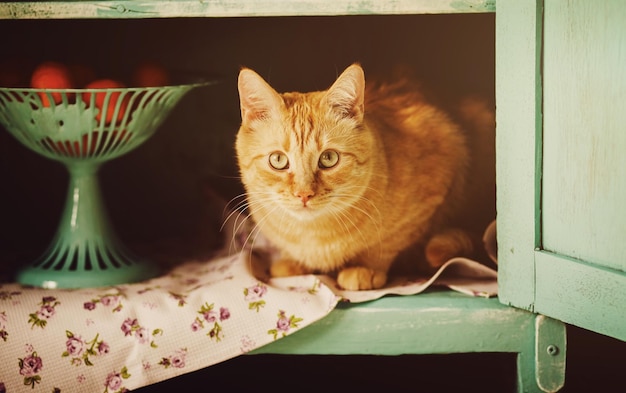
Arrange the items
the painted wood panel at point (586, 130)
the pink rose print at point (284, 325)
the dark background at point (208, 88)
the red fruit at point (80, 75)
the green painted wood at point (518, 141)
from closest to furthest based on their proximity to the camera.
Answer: the painted wood panel at point (586, 130), the green painted wood at point (518, 141), the pink rose print at point (284, 325), the red fruit at point (80, 75), the dark background at point (208, 88)

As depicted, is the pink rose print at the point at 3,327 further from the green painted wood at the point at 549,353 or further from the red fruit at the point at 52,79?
the green painted wood at the point at 549,353

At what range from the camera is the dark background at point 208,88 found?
1908 mm

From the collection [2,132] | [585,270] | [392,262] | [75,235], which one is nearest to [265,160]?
[392,262]

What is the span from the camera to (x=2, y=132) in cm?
197

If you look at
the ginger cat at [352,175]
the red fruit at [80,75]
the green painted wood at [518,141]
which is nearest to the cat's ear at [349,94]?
the ginger cat at [352,175]

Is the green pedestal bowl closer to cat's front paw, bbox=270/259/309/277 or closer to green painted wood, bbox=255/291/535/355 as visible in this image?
cat's front paw, bbox=270/259/309/277

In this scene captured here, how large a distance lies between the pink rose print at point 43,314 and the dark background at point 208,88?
45 centimetres

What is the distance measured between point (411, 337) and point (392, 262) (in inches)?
7.5

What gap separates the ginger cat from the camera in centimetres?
142

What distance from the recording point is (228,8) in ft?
4.45

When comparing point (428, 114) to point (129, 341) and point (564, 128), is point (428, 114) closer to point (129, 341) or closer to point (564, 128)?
point (564, 128)

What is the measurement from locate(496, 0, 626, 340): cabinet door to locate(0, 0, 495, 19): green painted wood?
11 cm

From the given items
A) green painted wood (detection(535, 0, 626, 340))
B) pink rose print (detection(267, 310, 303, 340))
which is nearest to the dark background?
pink rose print (detection(267, 310, 303, 340))

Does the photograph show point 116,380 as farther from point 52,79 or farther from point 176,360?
point 52,79
